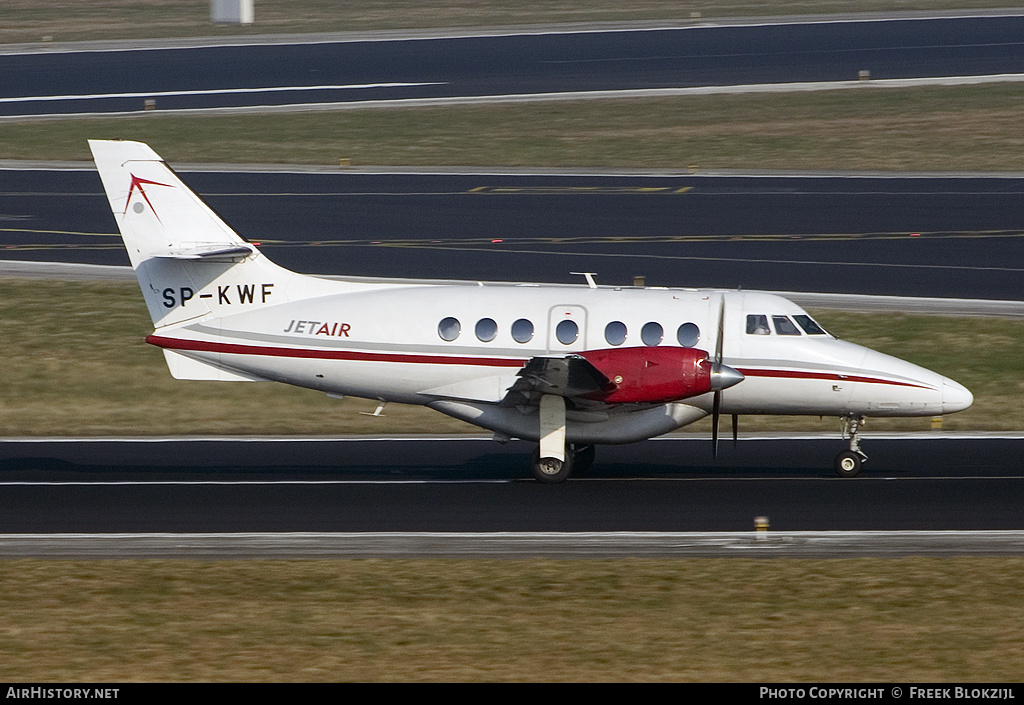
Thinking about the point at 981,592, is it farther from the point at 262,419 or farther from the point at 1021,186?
the point at 1021,186

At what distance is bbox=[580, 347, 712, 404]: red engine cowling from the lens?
20.1 m

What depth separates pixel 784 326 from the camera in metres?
21.2

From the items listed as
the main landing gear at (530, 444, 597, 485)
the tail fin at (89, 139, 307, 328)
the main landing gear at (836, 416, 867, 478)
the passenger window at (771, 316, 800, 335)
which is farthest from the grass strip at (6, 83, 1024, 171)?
the main landing gear at (530, 444, 597, 485)

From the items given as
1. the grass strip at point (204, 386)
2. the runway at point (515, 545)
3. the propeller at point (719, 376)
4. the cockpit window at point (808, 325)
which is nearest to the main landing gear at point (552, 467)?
the propeller at point (719, 376)

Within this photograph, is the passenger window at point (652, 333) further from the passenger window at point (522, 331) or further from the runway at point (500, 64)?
the runway at point (500, 64)

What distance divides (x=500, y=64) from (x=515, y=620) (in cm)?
5020

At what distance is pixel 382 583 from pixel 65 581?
3.49 m

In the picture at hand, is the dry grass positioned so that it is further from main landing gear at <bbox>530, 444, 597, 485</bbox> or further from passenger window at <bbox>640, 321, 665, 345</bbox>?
passenger window at <bbox>640, 321, 665, 345</bbox>

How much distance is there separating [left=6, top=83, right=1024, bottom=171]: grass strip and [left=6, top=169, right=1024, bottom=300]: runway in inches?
83.3

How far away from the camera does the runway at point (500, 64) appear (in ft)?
185

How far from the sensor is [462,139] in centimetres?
4872

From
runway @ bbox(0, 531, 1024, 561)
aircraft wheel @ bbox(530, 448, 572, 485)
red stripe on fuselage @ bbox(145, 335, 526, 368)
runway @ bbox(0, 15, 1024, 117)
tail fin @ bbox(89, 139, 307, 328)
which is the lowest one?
runway @ bbox(0, 531, 1024, 561)

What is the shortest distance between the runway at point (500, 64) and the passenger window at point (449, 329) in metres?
34.9

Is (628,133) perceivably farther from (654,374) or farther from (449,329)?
(654,374)
